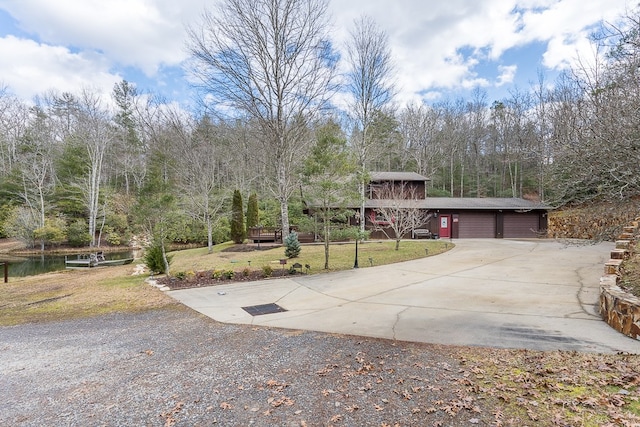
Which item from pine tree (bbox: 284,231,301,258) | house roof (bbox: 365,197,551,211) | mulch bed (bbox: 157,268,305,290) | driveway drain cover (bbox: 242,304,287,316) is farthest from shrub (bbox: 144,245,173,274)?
house roof (bbox: 365,197,551,211)

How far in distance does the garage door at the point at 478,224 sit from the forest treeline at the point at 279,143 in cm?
347

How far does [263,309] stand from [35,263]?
1951 cm

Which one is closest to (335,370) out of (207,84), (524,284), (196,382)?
(196,382)

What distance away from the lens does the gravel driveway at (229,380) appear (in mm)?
2816

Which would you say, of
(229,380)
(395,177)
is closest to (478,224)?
(395,177)

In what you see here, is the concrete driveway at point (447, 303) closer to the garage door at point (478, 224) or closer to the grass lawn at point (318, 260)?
the grass lawn at point (318, 260)

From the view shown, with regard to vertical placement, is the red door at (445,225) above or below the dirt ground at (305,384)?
above

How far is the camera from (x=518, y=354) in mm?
3803

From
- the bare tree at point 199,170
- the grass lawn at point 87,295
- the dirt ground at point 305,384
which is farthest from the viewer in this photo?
the bare tree at point 199,170

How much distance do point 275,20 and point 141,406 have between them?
55.1ft

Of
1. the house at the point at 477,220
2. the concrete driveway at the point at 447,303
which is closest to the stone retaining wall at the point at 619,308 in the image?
the concrete driveway at the point at 447,303

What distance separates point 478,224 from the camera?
2184cm

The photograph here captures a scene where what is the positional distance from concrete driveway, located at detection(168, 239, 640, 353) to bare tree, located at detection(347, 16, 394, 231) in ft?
29.2

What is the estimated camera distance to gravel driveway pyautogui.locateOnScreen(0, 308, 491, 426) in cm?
282
